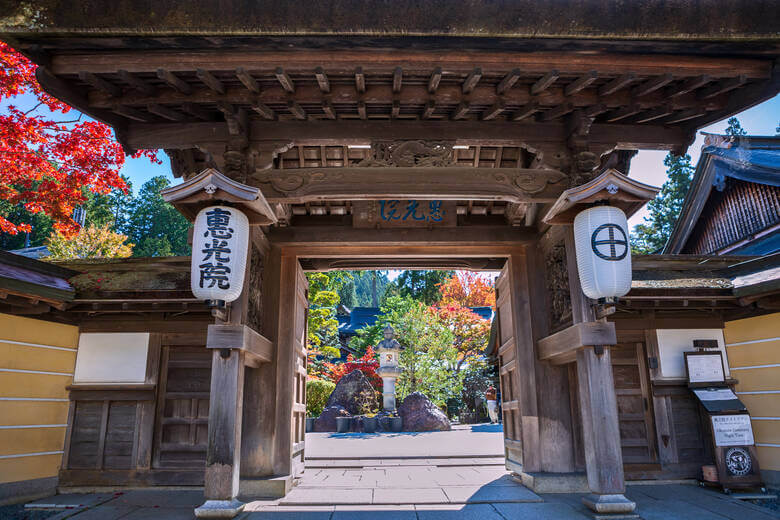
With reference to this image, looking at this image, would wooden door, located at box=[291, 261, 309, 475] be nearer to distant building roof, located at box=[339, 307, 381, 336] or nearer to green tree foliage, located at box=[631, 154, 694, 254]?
green tree foliage, located at box=[631, 154, 694, 254]

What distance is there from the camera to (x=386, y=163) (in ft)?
19.4

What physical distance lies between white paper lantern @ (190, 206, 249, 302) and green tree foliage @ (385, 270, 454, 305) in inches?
1090

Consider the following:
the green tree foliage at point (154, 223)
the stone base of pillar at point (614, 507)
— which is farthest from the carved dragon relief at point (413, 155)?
the green tree foliage at point (154, 223)

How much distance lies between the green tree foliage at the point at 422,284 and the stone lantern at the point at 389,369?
13836 millimetres

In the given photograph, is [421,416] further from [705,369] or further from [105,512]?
[105,512]

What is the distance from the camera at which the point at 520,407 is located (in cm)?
688

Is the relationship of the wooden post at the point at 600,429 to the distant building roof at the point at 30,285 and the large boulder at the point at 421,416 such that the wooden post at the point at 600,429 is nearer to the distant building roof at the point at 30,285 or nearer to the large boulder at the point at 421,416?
the distant building roof at the point at 30,285


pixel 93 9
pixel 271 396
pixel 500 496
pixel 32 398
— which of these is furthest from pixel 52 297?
pixel 500 496

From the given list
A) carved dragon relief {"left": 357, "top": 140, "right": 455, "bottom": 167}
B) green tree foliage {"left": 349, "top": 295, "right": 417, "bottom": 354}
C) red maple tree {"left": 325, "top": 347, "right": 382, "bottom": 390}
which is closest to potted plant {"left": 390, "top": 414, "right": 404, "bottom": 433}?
red maple tree {"left": 325, "top": 347, "right": 382, "bottom": 390}

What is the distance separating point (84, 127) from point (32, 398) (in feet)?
18.0

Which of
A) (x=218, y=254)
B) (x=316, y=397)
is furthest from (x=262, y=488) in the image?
(x=316, y=397)

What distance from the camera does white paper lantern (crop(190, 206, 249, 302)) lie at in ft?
15.8

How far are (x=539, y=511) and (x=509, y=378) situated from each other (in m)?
2.76

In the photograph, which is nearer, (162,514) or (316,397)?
(162,514)
